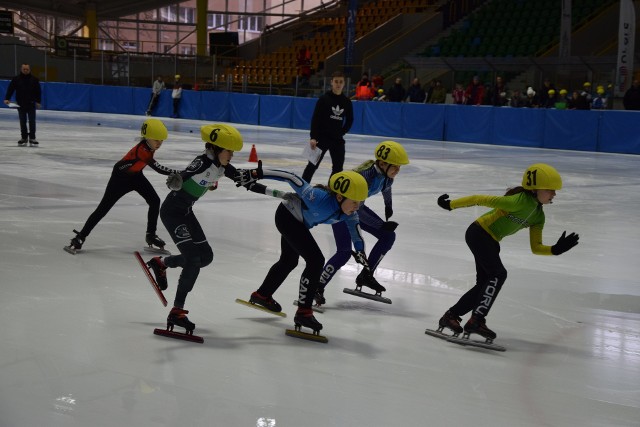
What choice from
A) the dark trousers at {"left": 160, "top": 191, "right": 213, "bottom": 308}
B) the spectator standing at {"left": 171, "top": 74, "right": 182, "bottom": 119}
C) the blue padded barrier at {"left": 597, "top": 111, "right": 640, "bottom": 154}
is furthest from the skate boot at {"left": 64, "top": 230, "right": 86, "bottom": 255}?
the spectator standing at {"left": 171, "top": 74, "right": 182, "bottom": 119}

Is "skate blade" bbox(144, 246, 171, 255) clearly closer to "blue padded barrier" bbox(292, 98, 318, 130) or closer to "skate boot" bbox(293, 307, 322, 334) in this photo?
"skate boot" bbox(293, 307, 322, 334)

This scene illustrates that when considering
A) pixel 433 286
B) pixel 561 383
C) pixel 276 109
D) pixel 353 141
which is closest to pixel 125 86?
pixel 276 109

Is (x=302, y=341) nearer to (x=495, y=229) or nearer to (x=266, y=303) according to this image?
(x=266, y=303)

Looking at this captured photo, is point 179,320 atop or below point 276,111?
below

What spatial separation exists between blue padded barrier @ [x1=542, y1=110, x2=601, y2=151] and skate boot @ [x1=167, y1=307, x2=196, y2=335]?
16.5 metres

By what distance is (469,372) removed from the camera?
4.25 metres

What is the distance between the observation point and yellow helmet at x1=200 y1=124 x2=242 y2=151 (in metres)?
4.62

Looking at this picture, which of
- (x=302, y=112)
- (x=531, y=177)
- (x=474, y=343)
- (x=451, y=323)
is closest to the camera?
(x=531, y=177)

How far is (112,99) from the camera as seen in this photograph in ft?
102

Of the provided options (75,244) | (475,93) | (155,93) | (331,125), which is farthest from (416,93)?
(75,244)

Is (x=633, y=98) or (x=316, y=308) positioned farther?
(x=633, y=98)

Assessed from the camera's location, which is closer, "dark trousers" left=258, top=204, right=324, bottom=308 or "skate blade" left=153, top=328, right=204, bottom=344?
"skate blade" left=153, top=328, right=204, bottom=344

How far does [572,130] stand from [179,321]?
16669mm

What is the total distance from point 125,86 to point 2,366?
28733 millimetres
